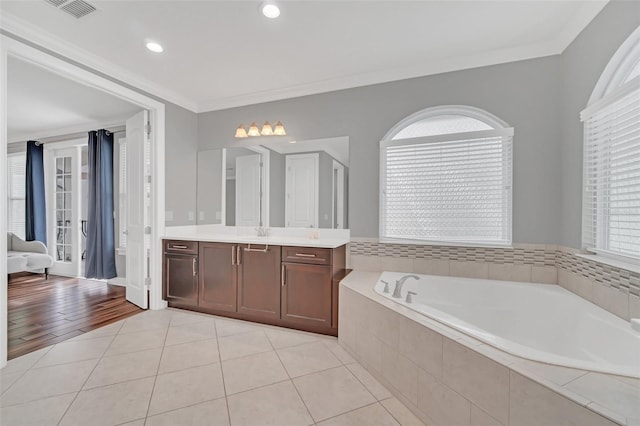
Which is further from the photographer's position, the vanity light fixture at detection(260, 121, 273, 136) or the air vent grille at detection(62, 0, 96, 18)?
the vanity light fixture at detection(260, 121, 273, 136)

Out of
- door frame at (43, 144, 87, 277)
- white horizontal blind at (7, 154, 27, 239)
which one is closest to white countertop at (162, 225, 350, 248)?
door frame at (43, 144, 87, 277)

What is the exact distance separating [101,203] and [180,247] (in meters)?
2.09

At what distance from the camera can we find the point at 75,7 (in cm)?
205

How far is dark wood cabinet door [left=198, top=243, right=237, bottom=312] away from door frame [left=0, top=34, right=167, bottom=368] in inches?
23.5

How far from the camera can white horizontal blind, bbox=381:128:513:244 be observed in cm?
261

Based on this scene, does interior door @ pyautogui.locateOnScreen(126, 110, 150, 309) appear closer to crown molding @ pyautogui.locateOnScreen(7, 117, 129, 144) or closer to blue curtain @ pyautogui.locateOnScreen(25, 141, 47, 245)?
crown molding @ pyautogui.locateOnScreen(7, 117, 129, 144)

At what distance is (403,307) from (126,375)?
190cm

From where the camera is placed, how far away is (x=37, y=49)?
7.66 feet

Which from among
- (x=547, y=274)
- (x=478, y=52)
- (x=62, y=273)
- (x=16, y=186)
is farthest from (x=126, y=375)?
(x=16, y=186)

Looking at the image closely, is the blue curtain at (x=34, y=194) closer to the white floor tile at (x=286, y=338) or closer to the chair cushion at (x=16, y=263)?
the chair cushion at (x=16, y=263)

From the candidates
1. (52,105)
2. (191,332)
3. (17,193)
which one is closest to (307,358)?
(191,332)

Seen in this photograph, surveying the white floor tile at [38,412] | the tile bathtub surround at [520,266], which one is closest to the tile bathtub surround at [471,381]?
the tile bathtub surround at [520,266]

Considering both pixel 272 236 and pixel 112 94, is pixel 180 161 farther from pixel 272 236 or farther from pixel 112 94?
pixel 272 236

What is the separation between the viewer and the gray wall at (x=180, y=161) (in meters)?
3.52
